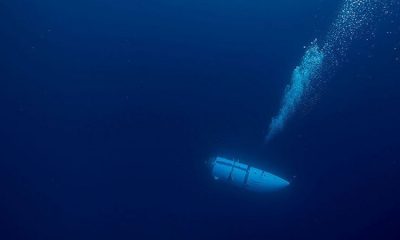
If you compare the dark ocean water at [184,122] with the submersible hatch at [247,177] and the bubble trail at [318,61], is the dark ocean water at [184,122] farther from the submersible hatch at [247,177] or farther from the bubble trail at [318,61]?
the submersible hatch at [247,177]

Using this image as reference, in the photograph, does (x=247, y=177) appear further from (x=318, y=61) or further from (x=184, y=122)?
(x=318, y=61)

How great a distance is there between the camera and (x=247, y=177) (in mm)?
7336

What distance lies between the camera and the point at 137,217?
27.5 ft

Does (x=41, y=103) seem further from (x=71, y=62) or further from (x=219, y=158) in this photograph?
(x=219, y=158)

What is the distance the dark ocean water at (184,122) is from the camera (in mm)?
8422

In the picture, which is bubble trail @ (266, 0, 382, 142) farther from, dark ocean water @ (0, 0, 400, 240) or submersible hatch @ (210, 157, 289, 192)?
submersible hatch @ (210, 157, 289, 192)

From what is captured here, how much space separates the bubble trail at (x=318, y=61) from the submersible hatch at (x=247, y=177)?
1.58 m

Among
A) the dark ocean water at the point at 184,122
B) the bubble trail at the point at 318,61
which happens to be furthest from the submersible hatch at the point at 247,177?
the bubble trail at the point at 318,61

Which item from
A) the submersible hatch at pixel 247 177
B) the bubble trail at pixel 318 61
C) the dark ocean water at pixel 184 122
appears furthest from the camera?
the bubble trail at pixel 318 61

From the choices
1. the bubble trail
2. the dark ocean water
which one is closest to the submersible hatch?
the dark ocean water

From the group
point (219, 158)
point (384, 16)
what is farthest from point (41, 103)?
point (384, 16)

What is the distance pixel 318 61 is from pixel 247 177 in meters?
3.98

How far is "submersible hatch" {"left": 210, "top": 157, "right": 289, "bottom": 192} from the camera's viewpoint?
7293 millimetres

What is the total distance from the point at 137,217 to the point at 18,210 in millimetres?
3140
